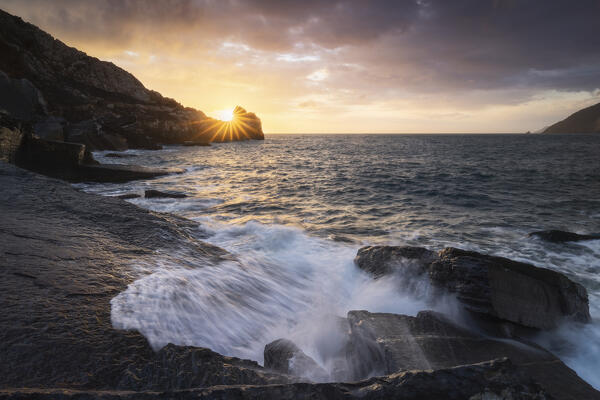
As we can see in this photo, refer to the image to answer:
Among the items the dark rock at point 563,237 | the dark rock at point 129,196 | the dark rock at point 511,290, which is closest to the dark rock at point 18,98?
the dark rock at point 129,196

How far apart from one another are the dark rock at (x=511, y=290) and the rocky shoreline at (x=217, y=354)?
2 centimetres

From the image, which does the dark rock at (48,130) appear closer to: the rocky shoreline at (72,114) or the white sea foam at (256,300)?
the rocky shoreline at (72,114)

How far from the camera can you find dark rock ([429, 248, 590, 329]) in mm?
4305

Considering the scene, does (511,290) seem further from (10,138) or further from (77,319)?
(10,138)

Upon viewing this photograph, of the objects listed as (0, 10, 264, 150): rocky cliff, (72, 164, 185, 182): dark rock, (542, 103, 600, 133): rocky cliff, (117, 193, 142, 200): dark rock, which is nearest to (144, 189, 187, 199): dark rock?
(117, 193, 142, 200): dark rock

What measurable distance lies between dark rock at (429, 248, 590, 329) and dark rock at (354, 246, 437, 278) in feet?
2.10

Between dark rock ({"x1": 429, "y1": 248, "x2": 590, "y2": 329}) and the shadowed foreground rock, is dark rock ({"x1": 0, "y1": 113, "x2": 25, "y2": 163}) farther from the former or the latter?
dark rock ({"x1": 429, "y1": 248, "x2": 590, "y2": 329})

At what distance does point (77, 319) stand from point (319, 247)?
6.51 meters

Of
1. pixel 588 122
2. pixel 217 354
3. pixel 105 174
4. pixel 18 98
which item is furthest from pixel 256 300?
pixel 588 122

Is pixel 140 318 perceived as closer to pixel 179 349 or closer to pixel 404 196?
pixel 179 349

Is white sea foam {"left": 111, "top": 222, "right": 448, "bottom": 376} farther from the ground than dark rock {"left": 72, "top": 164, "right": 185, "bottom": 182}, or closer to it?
closer to it

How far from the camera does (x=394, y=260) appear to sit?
624 cm

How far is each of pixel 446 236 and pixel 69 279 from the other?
10.1 m

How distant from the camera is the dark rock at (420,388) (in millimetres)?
1959
